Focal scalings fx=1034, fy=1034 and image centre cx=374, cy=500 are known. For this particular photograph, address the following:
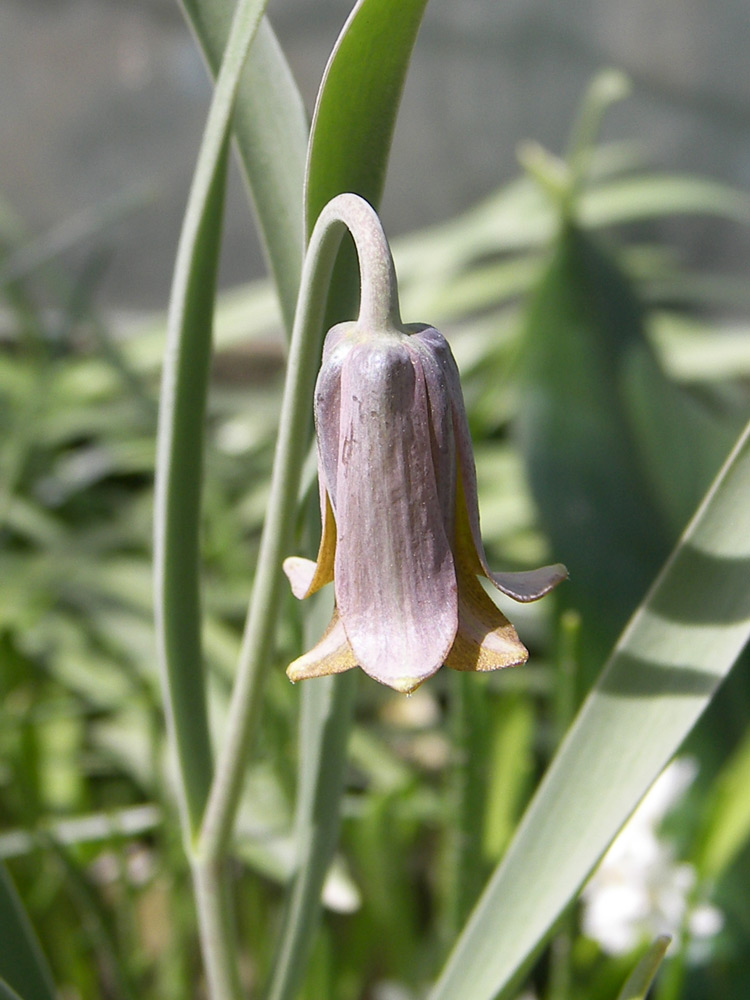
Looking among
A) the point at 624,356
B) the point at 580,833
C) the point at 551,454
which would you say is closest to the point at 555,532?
the point at 551,454

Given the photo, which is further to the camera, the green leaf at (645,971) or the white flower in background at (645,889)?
the white flower in background at (645,889)

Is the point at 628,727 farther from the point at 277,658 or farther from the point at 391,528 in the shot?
the point at 277,658

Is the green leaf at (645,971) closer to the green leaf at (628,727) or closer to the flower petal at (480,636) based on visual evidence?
the green leaf at (628,727)

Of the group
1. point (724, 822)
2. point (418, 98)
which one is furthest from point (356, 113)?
point (418, 98)

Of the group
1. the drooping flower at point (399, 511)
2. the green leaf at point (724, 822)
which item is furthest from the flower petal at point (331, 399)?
the green leaf at point (724, 822)

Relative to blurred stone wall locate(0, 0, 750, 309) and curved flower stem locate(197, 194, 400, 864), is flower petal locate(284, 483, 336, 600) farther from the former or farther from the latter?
blurred stone wall locate(0, 0, 750, 309)

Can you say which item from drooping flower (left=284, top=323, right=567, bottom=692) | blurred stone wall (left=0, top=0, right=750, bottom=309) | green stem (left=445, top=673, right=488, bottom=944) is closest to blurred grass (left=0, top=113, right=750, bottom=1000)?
green stem (left=445, top=673, right=488, bottom=944)
